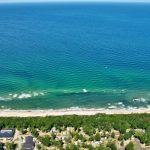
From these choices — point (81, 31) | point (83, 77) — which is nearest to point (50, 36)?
point (81, 31)

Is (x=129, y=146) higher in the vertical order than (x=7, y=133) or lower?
lower

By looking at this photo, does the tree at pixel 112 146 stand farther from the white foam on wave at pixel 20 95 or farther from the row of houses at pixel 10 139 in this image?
the white foam on wave at pixel 20 95

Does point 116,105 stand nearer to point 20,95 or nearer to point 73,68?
point 20,95

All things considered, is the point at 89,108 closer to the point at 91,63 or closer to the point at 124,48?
the point at 91,63

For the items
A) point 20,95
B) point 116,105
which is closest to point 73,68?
point 20,95

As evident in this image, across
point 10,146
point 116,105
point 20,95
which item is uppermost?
point 20,95

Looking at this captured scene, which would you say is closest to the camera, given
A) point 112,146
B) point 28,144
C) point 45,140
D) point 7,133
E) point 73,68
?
point 112,146

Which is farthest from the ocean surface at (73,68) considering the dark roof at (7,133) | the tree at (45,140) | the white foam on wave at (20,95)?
the tree at (45,140)

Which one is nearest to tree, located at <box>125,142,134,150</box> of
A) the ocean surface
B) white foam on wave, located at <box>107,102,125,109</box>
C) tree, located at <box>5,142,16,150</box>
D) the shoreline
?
the shoreline
